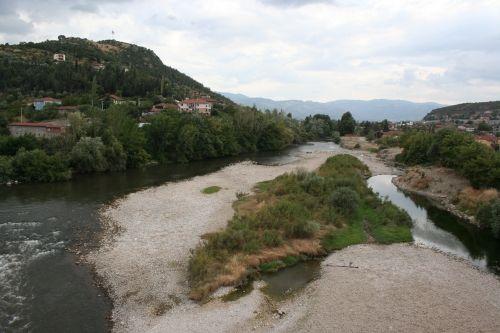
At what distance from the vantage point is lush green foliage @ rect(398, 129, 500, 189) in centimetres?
4256

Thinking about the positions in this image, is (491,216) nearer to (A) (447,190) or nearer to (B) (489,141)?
(A) (447,190)

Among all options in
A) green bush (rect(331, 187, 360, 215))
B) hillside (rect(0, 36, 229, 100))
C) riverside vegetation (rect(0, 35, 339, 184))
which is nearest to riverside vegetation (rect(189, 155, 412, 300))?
green bush (rect(331, 187, 360, 215))

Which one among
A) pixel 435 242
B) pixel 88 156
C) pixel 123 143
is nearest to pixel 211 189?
pixel 88 156

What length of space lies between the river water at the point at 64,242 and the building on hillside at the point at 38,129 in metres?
10.6

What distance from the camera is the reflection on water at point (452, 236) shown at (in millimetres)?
28672

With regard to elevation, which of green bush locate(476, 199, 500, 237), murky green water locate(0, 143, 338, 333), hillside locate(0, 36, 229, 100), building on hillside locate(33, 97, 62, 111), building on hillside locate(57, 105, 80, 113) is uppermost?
hillside locate(0, 36, 229, 100)

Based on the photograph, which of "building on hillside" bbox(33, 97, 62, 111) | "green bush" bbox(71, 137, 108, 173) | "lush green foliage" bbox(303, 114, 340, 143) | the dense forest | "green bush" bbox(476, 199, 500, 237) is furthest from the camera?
"lush green foliage" bbox(303, 114, 340, 143)

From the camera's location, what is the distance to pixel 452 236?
108 ft

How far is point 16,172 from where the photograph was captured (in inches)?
1777

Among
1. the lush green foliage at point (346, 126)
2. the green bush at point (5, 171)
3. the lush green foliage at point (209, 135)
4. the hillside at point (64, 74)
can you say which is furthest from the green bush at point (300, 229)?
the lush green foliage at point (346, 126)

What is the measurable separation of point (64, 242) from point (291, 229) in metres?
16.0

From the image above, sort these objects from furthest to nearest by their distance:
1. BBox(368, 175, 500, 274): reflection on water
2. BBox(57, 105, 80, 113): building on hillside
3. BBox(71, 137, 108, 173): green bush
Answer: BBox(57, 105, 80, 113): building on hillside → BBox(71, 137, 108, 173): green bush → BBox(368, 175, 500, 274): reflection on water

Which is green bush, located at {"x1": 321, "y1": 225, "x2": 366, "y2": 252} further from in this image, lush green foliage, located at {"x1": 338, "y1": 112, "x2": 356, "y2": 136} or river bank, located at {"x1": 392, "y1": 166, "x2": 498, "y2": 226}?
lush green foliage, located at {"x1": 338, "y1": 112, "x2": 356, "y2": 136}

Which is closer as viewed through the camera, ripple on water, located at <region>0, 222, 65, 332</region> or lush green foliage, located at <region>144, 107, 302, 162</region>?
ripple on water, located at <region>0, 222, 65, 332</region>
